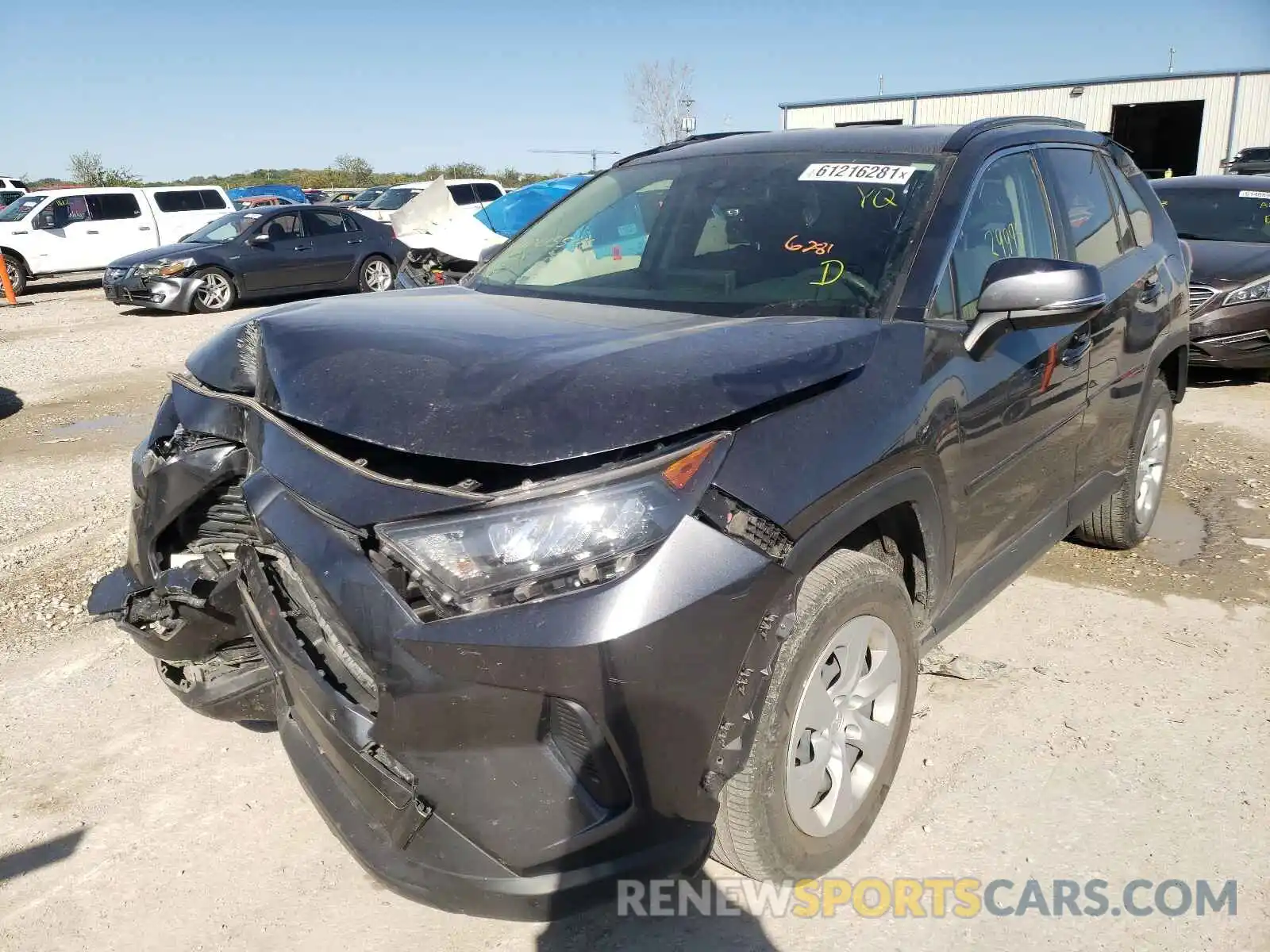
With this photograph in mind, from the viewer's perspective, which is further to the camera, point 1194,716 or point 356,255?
point 356,255

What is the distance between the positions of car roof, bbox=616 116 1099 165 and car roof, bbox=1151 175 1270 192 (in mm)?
6354

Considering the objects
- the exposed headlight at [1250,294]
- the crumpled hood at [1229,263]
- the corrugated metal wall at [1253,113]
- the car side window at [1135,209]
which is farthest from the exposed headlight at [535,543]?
the corrugated metal wall at [1253,113]

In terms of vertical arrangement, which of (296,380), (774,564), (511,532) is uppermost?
(296,380)

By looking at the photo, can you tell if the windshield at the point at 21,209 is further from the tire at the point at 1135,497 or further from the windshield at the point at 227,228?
the tire at the point at 1135,497

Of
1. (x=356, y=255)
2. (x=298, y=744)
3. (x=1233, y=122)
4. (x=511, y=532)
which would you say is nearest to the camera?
(x=511, y=532)

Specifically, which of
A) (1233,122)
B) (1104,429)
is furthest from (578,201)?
(1233,122)

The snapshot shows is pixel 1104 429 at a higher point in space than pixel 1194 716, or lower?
higher

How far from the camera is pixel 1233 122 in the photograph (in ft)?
100

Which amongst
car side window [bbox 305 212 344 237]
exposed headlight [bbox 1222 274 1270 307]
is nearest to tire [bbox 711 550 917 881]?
exposed headlight [bbox 1222 274 1270 307]

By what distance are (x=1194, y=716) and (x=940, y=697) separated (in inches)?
31.6

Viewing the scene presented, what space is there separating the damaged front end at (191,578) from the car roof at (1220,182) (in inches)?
349

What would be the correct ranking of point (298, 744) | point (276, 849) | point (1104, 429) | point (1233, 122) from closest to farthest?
point (298, 744) < point (276, 849) < point (1104, 429) < point (1233, 122)

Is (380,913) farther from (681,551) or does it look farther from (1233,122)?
(1233,122)

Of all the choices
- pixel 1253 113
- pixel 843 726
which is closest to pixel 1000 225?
pixel 843 726
